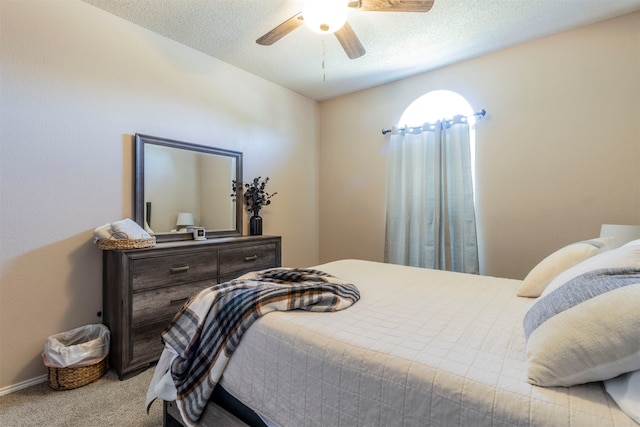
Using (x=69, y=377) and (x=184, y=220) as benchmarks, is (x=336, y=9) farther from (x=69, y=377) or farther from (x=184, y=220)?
(x=69, y=377)

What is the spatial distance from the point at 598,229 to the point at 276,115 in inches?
128

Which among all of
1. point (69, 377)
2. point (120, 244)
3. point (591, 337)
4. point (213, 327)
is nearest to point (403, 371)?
A: point (591, 337)

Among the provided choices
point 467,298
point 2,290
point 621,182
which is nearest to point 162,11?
point 2,290

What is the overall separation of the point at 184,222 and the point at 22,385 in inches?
56.8

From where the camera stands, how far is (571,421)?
660 mm

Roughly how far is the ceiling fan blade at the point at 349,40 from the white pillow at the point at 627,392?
200 centimetres

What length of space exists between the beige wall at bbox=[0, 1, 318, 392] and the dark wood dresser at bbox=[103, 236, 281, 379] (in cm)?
29

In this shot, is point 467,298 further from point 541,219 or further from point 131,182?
point 131,182

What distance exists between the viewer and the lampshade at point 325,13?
1.57 m

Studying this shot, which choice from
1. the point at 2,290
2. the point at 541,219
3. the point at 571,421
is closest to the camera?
the point at 571,421

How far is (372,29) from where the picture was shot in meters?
2.35

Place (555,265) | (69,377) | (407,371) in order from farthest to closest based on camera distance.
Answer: (69,377)
(555,265)
(407,371)

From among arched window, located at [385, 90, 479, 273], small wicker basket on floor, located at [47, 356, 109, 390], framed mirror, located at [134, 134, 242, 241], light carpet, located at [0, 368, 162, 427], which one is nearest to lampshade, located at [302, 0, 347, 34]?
framed mirror, located at [134, 134, 242, 241]

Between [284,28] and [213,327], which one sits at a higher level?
[284,28]
